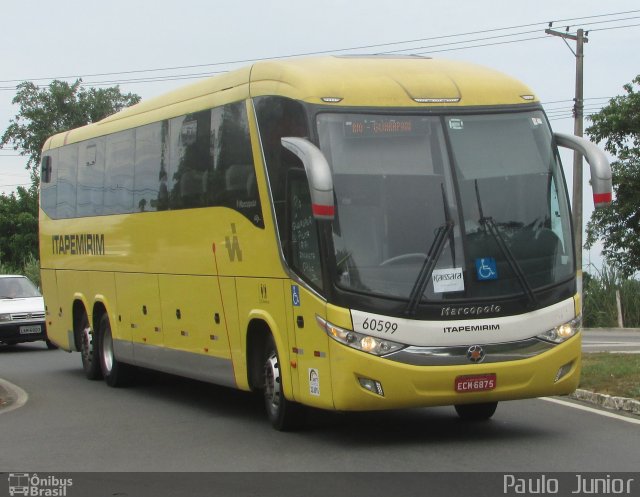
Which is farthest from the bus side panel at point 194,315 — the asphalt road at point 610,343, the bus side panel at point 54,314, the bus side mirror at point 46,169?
→ the asphalt road at point 610,343

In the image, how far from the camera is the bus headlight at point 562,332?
36.4 feet

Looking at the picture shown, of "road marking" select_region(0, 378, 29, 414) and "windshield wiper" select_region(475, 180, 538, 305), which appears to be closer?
"windshield wiper" select_region(475, 180, 538, 305)

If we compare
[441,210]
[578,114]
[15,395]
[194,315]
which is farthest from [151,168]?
[578,114]

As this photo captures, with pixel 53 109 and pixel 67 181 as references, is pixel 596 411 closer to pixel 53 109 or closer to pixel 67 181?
pixel 67 181

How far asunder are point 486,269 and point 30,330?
Result: 55.6 feet

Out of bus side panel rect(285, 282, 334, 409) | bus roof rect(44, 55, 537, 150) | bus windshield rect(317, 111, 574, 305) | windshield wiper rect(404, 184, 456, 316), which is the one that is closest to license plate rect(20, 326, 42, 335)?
bus roof rect(44, 55, 537, 150)

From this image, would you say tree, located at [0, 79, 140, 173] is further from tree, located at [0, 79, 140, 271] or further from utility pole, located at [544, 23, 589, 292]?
utility pole, located at [544, 23, 589, 292]

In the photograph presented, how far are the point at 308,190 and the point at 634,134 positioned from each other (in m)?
33.7

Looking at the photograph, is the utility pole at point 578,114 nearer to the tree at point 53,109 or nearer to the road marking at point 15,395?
the road marking at point 15,395

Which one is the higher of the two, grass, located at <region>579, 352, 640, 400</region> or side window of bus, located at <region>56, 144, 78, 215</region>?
side window of bus, located at <region>56, 144, 78, 215</region>

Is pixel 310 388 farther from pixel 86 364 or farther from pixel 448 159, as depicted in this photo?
pixel 86 364

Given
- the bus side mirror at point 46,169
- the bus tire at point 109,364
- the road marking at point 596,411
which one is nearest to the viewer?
the road marking at point 596,411

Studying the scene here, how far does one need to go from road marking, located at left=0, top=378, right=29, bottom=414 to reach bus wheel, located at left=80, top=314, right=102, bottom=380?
115 cm
